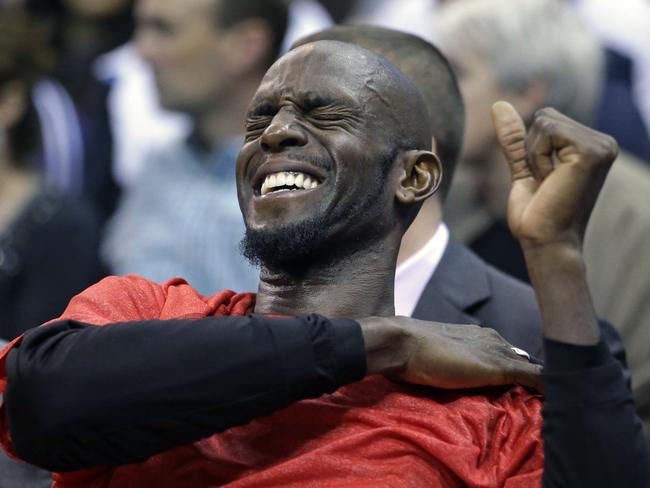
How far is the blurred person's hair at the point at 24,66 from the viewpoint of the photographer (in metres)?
5.97

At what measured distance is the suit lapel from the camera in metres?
3.81

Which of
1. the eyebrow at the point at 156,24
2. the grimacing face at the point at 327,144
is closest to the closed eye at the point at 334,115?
the grimacing face at the point at 327,144

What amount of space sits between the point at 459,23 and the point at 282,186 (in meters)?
2.18

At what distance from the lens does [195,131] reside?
20.0 feet

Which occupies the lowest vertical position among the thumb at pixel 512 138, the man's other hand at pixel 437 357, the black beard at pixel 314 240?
the man's other hand at pixel 437 357

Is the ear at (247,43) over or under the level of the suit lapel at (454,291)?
over

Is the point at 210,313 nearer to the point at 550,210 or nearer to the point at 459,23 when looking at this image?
the point at 550,210

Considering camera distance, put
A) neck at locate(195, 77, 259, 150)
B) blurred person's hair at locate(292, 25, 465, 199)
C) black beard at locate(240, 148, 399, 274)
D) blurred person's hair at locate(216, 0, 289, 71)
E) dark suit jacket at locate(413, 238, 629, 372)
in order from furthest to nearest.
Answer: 1. blurred person's hair at locate(216, 0, 289, 71)
2. neck at locate(195, 77, 259, 150)
3. blurred person's hair at locate(292, 25, 465, 199)
4. dark suit jacket at locate(413, 238, 629, 372)
5. black beard at locate(240, 148, 399, 274)

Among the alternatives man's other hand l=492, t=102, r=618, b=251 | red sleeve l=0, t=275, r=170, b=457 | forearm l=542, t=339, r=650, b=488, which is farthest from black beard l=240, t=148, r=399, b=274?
forearm l=542, t=339, r=650, b=488

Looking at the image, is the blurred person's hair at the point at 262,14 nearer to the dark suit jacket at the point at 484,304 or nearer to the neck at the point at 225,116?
the neck at the point at 225,116

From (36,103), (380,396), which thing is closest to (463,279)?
(380,396)

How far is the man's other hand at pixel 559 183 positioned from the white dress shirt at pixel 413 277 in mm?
1049

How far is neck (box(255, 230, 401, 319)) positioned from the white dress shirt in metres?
0.58

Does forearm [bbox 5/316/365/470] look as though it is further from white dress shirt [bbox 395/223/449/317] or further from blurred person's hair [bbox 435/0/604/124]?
blurred person's hair [bbox 435/0/604/124]
